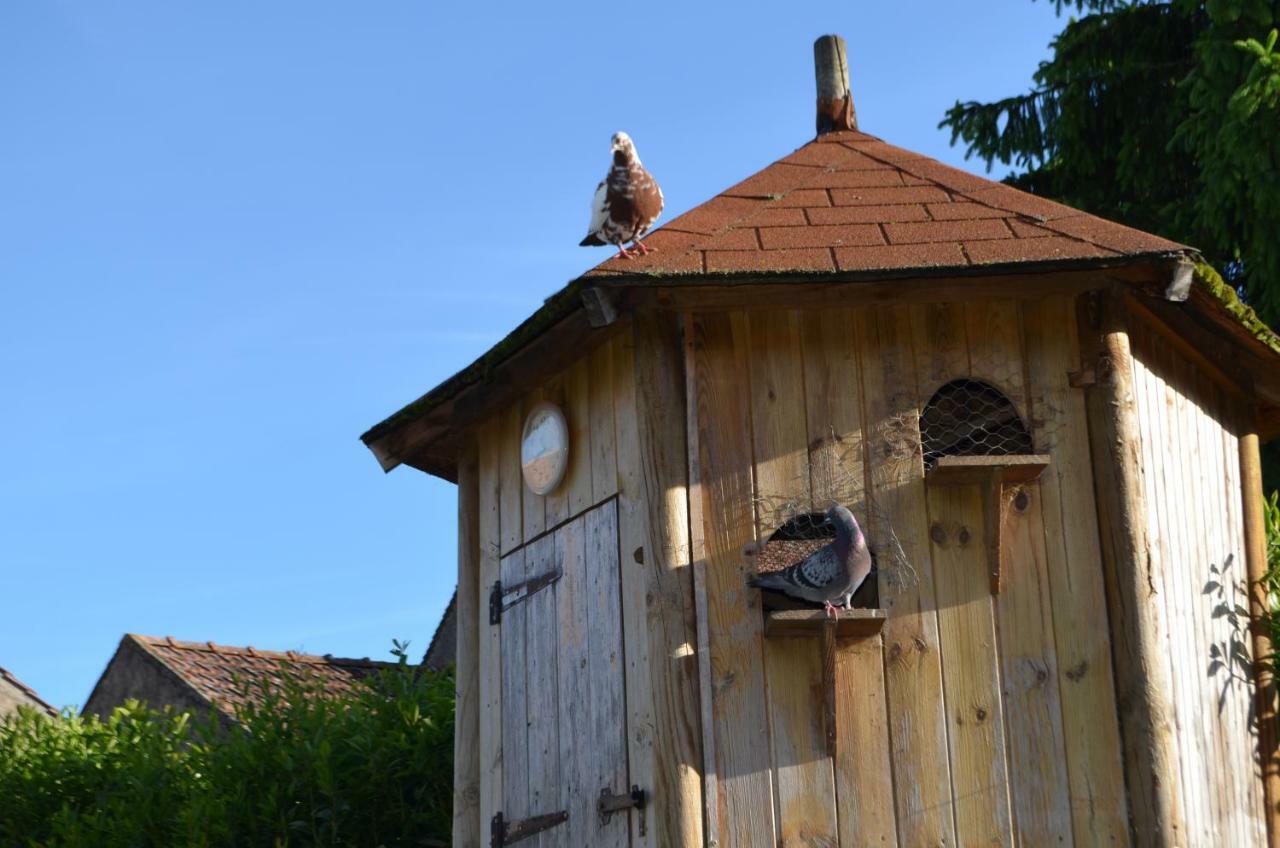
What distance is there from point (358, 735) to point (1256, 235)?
7.72 metres

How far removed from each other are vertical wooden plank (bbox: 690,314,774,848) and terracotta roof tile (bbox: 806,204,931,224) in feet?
2.22

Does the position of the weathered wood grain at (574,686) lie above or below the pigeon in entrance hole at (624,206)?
below

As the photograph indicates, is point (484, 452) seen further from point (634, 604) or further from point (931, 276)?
point (931, 276)

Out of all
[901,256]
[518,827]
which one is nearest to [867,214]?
[901,256]

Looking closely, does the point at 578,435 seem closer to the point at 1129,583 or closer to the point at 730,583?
the point at 730,583

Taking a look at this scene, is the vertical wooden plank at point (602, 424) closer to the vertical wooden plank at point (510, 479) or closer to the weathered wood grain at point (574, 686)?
the weathered wood grain at point (574, 686)

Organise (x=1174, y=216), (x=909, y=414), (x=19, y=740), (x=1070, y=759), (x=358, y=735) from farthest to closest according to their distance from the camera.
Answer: (x=1174, y=216)
(x=19, y=740)
(x=358, y=735)
(x=909, y=414)
(x=1070, y=759)

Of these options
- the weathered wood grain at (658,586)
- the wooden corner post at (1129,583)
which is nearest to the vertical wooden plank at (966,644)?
the wooden corner post at (1129,583)

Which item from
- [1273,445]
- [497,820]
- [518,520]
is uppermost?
[1273,445]

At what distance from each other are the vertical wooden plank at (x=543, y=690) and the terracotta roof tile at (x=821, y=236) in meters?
1.65

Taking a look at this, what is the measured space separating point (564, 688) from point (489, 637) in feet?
2.61

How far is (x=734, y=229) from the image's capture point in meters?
7.08

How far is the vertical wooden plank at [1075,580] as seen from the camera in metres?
6.25

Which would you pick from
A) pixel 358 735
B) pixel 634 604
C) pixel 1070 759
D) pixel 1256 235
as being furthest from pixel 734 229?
pixel 1256 235
